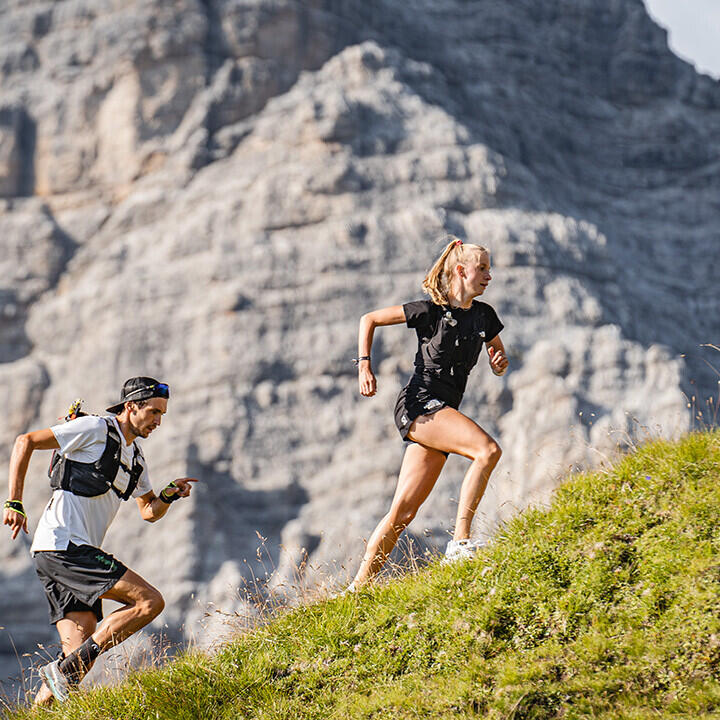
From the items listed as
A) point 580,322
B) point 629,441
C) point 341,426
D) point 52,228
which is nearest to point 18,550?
point 341,426

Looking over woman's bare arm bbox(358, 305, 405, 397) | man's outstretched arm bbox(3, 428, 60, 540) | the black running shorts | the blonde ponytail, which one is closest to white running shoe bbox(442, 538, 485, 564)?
the black running shorts

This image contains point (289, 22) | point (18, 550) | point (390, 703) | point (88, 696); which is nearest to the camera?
point (390, 703)

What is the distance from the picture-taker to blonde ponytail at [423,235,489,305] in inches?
247

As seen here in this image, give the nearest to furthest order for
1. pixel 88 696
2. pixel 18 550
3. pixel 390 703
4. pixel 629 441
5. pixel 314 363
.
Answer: pixel 390 703, pixel 88 696, pixel 629 441, pixel 18 550, pixel 314 363

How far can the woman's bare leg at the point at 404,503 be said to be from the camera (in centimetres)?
600

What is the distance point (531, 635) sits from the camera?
4.77 meters

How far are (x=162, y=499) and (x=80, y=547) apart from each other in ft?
2.50

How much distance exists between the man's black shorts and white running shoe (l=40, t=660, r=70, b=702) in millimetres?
305

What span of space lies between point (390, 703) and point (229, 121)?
1679 inches

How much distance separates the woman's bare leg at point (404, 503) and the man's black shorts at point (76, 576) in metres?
1.72

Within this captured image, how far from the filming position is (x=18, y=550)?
3353 cm

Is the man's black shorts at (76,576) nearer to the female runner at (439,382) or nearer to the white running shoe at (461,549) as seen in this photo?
the female runner at (439,382)

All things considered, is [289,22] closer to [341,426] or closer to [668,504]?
[341,426]

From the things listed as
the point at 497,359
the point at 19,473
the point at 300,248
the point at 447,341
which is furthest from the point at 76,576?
the point at 300,248
